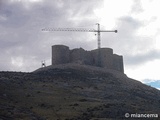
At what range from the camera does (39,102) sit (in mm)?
47875

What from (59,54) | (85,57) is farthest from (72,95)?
(85,57)

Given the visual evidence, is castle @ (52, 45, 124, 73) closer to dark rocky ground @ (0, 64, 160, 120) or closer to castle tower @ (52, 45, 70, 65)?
castle tower @ (52, 45, 70, 65)

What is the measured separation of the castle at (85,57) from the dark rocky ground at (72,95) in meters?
3.63

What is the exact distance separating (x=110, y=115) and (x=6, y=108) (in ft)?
40.1

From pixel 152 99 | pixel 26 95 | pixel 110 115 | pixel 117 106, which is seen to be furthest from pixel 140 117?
pixel 152 99

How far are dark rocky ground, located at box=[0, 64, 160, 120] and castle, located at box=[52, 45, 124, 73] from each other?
11.9 ft

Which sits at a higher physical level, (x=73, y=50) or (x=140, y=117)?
(x=73, y=50)

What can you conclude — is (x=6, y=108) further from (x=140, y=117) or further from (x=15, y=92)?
(x=140, y=117)

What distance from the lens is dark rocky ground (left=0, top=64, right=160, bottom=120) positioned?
41.6 m

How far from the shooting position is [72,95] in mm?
54625

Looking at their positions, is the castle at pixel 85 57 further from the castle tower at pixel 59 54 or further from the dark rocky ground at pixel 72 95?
the dark rocky ground at pixel 72 95

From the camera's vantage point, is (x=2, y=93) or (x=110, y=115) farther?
(x=2, y=93)

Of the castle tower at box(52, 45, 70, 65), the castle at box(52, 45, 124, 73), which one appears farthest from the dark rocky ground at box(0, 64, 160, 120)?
the castle at box(52, 45, 124, 73)

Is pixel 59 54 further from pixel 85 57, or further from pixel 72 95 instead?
pixel 72 95
